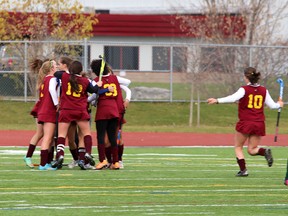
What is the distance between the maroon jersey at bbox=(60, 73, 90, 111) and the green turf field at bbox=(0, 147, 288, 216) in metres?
1.06

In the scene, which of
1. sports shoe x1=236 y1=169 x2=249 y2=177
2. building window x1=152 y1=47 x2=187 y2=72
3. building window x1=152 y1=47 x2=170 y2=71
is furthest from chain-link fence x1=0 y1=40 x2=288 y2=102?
sports shoe x1=236 y1=169 x2=249 y2=177

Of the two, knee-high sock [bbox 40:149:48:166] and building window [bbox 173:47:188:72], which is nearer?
knee-high sock [bbox 40:149:48:166]

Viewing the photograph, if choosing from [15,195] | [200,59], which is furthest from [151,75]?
[15,195]

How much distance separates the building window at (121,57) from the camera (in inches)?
1561

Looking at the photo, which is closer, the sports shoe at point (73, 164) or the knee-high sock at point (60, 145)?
the knee-high sock at point (60, 145)

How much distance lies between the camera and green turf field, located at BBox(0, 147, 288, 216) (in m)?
11.3

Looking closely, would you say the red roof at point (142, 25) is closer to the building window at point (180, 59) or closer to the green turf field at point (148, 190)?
the building window at point (180, 59)

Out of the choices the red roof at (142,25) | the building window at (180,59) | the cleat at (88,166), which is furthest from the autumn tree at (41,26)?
the cleat at (88,166)

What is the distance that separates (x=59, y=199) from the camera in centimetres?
1217

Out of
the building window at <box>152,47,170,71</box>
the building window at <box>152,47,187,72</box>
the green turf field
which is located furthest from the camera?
the building window at <box>152,47,170,71</box>

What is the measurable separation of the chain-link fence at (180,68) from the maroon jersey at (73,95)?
17538mm

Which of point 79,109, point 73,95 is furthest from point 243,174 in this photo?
point 73,95

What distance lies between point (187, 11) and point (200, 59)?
12.5 metres

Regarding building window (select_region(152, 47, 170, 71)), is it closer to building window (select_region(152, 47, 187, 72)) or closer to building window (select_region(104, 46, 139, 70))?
building window (select_region(152, 47, 187, 72))
